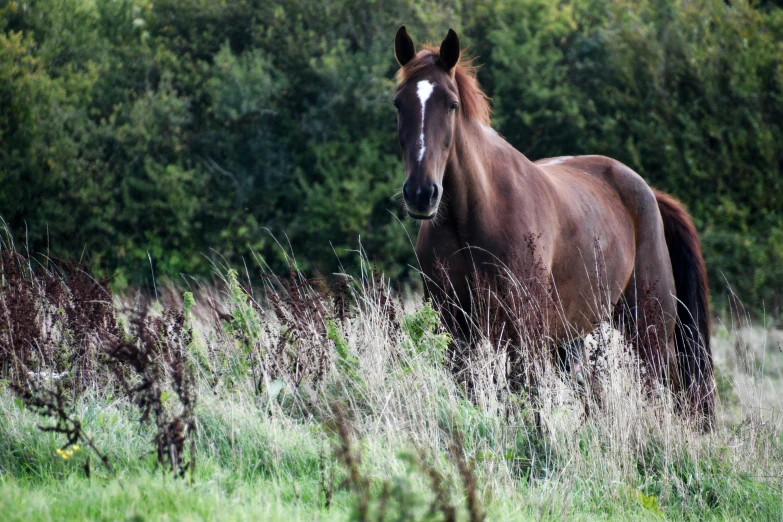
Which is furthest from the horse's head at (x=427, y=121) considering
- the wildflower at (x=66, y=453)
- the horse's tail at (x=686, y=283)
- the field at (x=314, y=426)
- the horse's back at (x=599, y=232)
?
the horse's tail at (x=686, y=283)

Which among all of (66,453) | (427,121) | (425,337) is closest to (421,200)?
(427,121)

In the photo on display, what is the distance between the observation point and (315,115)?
53.5 feet

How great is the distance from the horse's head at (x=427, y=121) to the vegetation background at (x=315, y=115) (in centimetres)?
968

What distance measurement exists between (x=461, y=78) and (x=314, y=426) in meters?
2.48

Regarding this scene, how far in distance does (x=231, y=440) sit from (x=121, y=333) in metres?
1.53

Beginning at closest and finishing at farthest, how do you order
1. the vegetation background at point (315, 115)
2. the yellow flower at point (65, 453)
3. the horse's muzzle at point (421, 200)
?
the yellow flower at point (65, 453), the horse's muzzle at point (421, 200), the vegetation background at point (315, 115)

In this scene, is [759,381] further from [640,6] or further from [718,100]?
[640,6]

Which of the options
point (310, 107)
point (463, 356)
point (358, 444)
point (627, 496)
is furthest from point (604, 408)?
point (310, 107)

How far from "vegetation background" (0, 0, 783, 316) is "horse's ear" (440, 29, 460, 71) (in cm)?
960

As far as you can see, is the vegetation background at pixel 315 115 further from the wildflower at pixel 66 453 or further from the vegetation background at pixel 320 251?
the wildflower at pixel 66 453

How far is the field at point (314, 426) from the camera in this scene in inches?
135

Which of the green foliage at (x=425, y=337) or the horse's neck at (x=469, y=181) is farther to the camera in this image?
the horse's neck at (x=469, y=181)

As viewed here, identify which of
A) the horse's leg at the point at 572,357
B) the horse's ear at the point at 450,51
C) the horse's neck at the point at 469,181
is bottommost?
the horse's leg at the point at 572,357

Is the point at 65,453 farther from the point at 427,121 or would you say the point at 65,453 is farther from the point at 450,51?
the point at 450,51
